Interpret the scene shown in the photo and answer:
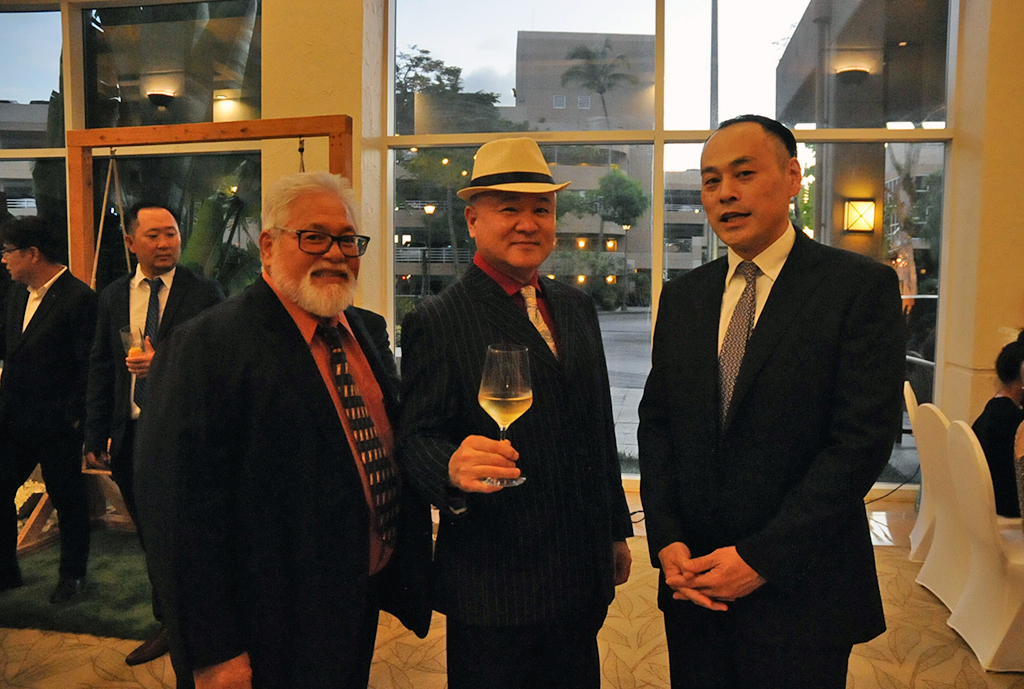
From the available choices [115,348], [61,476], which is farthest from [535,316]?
[61,476]

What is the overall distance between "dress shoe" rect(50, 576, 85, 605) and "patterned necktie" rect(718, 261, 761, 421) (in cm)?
347

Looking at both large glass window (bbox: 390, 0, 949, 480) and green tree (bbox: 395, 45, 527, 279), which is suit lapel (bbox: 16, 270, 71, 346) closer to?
large glass window (bbox: 390, 0, 949, 480)

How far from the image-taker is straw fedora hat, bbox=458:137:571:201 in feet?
5.37

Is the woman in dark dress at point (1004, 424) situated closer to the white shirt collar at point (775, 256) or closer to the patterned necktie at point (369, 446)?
the white shirt collar at point (775, 256)

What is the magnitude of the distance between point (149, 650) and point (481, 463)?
2415mm

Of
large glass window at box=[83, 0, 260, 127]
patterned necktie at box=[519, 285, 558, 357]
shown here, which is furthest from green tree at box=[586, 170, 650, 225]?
patterned necktie at box=[519, 285, 558, 357]

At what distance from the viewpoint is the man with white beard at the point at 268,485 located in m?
1.40

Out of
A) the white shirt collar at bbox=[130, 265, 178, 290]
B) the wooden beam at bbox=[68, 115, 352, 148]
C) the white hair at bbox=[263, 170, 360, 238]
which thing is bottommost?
the white shirt collar at bbox=[130, 265, 178, 290]

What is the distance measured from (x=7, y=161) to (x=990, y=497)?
6668mm

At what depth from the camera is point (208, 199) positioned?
4859mm

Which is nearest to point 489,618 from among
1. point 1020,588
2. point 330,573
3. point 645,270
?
point 330,573

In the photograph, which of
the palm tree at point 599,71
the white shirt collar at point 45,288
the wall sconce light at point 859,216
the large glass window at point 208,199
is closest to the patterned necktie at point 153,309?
the white shirt collar at point 45,288

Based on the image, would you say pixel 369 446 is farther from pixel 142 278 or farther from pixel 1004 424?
pixel 1004 424

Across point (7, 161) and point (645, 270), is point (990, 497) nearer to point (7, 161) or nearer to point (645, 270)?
point (645, 270)
